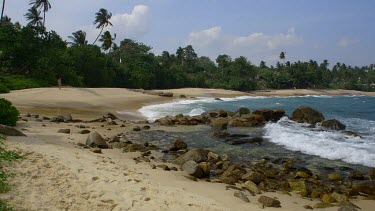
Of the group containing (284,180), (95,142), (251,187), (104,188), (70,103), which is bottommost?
(284,180)

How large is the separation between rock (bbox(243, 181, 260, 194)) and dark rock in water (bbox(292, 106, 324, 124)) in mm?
15739

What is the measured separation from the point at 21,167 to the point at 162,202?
11.0ft

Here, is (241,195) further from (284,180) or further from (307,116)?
(307,116)

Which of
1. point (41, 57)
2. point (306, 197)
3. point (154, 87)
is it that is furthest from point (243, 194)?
point (154, 87)

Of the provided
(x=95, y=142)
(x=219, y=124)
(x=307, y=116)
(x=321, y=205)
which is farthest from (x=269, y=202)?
(x=307, y=116)

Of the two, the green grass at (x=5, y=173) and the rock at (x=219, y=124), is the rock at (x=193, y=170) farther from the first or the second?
the rock at (x=219, y=124)

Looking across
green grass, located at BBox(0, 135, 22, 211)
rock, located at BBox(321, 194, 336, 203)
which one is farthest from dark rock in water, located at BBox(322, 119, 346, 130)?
green grass, located at BBox(0, 135, 22, 211)

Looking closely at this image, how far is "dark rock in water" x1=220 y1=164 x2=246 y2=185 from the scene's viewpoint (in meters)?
9.55

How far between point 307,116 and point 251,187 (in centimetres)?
1647

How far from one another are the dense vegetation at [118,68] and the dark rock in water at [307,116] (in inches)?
803

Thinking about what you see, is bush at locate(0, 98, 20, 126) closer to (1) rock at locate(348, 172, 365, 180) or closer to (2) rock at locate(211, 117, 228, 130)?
(2) rock at locate(211, 117, 228, 130)

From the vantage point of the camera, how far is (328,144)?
14.9 metres

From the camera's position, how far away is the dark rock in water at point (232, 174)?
31.3 feet

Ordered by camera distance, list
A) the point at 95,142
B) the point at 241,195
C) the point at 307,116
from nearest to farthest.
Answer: the point at 241,195 < the point at 95,142 < the point at 307,116
